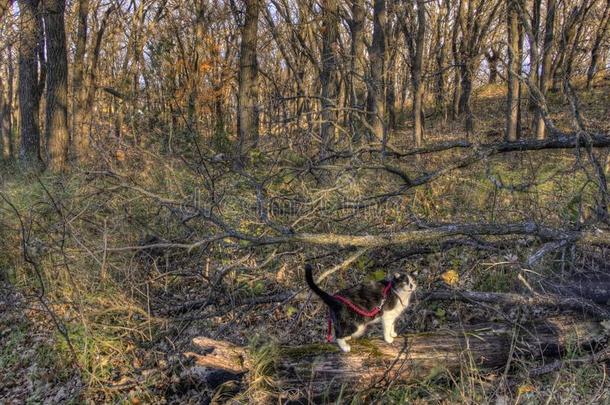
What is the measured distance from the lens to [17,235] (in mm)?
7137

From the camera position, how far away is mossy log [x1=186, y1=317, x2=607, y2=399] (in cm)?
373

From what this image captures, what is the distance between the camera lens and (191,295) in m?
6.16

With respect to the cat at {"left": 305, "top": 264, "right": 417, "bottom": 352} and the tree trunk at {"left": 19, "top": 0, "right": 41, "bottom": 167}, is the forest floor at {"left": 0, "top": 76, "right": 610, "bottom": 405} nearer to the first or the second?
the cat at {"left": 305, "top": 264, "right": 417, "bottom": 352}

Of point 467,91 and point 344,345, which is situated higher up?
point 467,91

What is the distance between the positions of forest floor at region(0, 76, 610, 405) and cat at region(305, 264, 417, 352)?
0.51 meters

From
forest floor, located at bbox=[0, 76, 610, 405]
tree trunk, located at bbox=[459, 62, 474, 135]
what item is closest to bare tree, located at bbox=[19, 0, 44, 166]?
forest floor, located at bbox=[0, 76, 610, 405]

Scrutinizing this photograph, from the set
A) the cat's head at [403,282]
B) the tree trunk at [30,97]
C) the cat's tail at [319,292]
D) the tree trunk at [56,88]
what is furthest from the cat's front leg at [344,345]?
the tree trunk at [30,97]

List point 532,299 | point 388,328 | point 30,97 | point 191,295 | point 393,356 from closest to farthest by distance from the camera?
point 393,356 < point 388,328 < point 532,299 < point 191,295 < point 30,97

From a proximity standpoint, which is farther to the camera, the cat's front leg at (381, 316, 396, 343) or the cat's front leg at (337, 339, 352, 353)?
the cat's front leg at (381, 316, 396, 343)

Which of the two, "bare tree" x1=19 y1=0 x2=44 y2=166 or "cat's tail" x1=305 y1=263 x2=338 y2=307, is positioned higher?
"bare tree" x1=19 y1=0 x2=44 y2=166

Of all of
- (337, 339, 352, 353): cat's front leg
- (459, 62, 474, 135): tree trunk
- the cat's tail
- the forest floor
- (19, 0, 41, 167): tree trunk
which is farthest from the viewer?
(19, 0, 41, 167): tree trunk

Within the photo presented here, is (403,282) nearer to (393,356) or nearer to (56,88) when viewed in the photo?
(393,356)

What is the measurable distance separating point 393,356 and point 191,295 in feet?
10.6

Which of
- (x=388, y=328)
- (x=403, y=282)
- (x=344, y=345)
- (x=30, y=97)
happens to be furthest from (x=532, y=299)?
(x=30, y=97)
